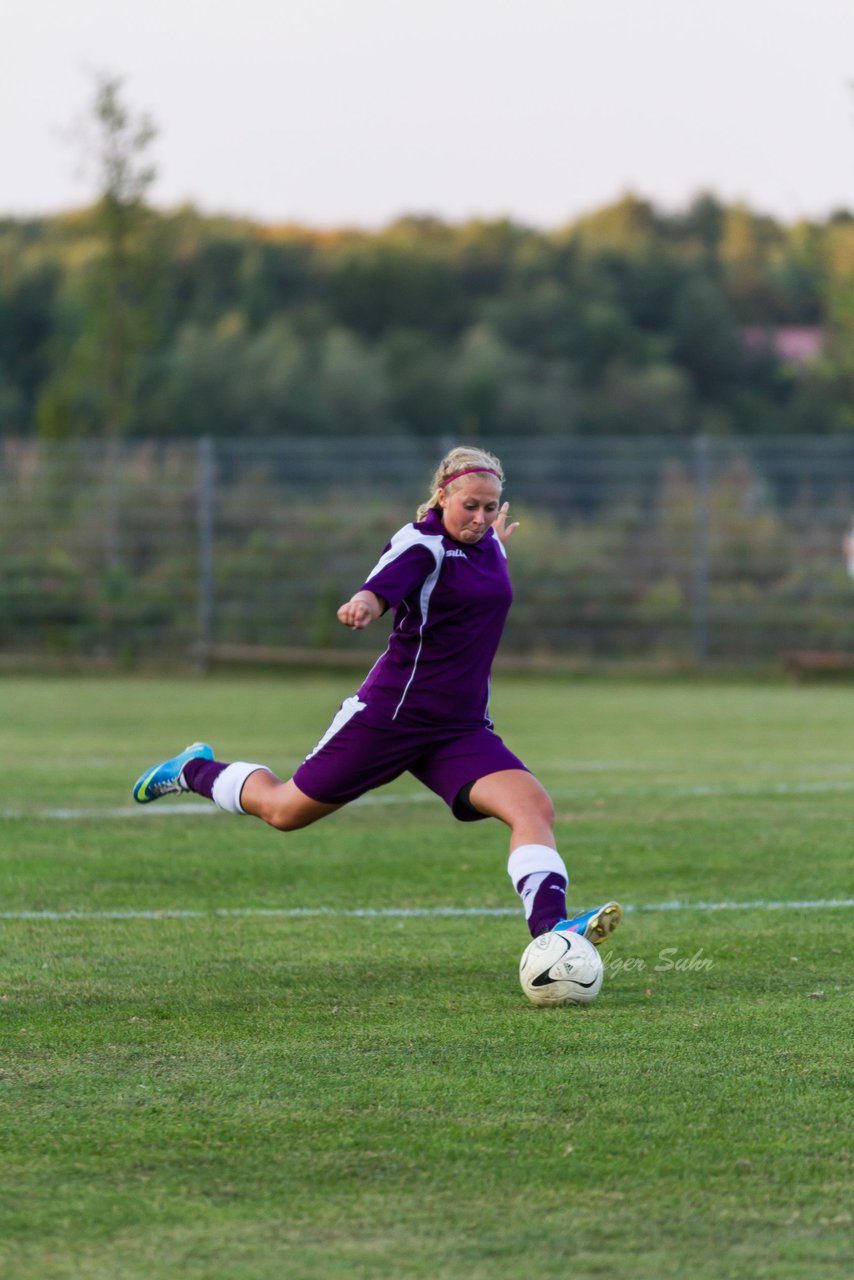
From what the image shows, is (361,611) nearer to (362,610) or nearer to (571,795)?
(362,610)

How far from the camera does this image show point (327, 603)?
23562 mm

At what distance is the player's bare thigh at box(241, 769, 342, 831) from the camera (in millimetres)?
6062

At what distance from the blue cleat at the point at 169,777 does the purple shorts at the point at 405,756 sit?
104cm

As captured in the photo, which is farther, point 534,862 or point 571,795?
point 571,795

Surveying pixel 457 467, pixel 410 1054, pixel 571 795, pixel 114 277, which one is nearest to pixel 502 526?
pixel 457 467

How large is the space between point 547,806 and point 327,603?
1806 centimetres

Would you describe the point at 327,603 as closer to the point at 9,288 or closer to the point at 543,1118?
the point at 543,1118

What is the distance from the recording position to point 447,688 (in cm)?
574

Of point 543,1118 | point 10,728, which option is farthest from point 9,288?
point 543,1118

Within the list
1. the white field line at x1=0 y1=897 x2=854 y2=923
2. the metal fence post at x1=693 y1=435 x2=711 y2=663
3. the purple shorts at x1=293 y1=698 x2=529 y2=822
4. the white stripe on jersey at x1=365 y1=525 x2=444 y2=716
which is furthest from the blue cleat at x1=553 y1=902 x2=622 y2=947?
the metal fence post at x1=693 y1=435 x2=711 y2=663

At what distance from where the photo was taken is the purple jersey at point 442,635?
5.64m

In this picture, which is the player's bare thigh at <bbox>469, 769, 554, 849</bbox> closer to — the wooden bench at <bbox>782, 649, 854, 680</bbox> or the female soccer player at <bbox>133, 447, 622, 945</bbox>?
the female soccer player at <bbox>133, 447, 622, 945</bbox>

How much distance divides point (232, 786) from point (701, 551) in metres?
17.3

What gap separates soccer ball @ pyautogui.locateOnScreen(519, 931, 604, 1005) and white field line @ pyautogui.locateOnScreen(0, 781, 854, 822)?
4.57 m
